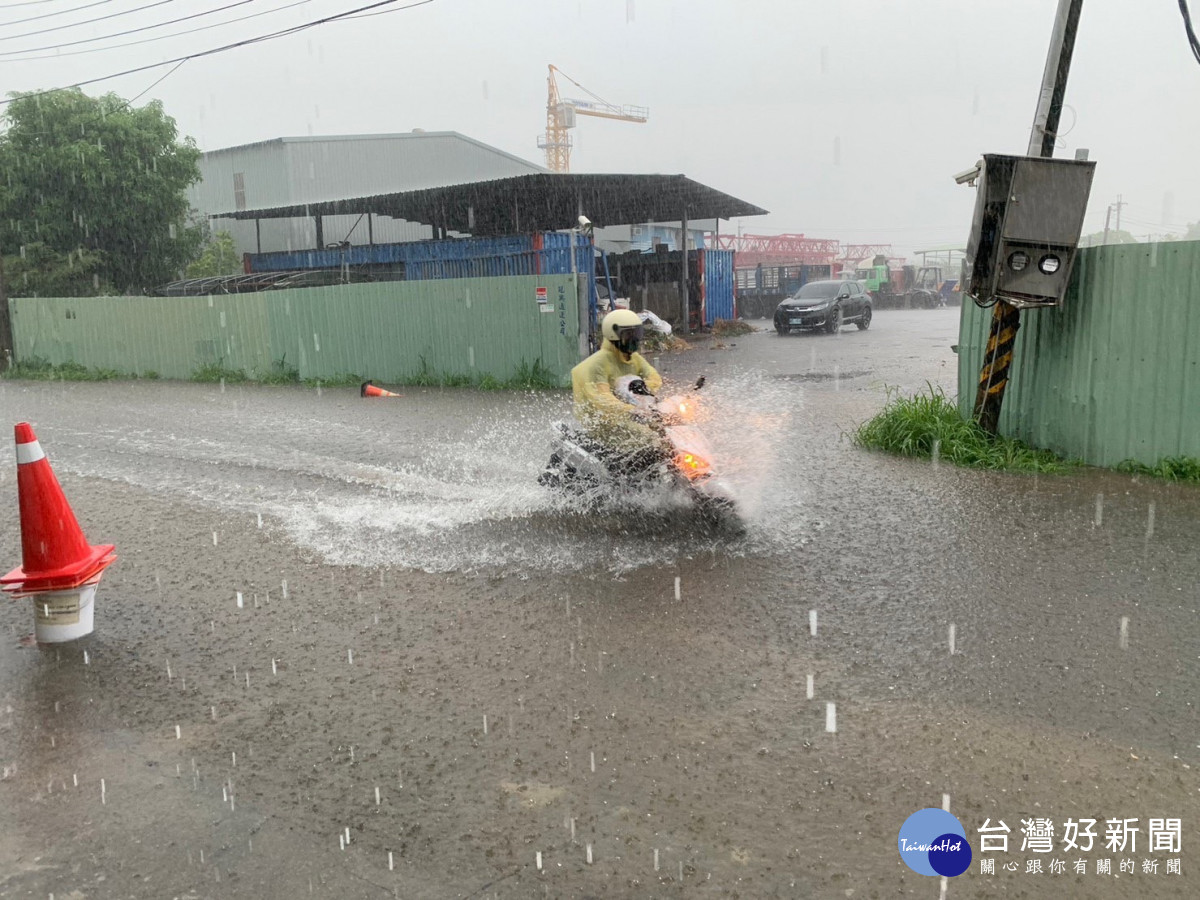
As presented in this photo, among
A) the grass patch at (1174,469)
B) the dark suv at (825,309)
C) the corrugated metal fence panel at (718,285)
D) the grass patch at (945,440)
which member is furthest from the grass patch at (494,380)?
the dark suv at (825,309)

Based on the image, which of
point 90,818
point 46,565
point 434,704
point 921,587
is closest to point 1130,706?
point 921,587

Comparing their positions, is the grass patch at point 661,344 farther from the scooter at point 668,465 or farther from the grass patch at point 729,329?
the scooter at point 668,465

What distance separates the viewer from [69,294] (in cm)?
3134

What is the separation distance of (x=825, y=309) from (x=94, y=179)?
75.4ft

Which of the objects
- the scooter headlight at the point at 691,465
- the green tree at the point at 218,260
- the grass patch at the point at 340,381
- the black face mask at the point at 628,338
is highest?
the green tree at the point at 218,260

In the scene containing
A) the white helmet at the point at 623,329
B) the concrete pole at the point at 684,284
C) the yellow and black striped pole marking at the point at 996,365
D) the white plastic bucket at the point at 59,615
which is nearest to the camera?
the white plastic bucket at the point at 59,615

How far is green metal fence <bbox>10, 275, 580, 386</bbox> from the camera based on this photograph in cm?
1692

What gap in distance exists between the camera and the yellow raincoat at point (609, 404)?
22.2 ft

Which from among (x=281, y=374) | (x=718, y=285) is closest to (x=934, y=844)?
(x=281, y=374)

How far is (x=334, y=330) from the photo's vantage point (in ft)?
63.4

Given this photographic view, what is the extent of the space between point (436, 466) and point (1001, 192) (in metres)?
5.80

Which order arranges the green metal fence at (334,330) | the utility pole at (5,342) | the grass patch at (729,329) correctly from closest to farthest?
the green metal fence at (334,330)
the utility pole at (5,342)
the grass patch at (729,329)

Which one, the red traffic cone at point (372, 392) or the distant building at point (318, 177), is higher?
the distant building at point (318, 177)

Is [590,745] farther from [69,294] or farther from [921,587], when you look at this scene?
A: [69,294]
